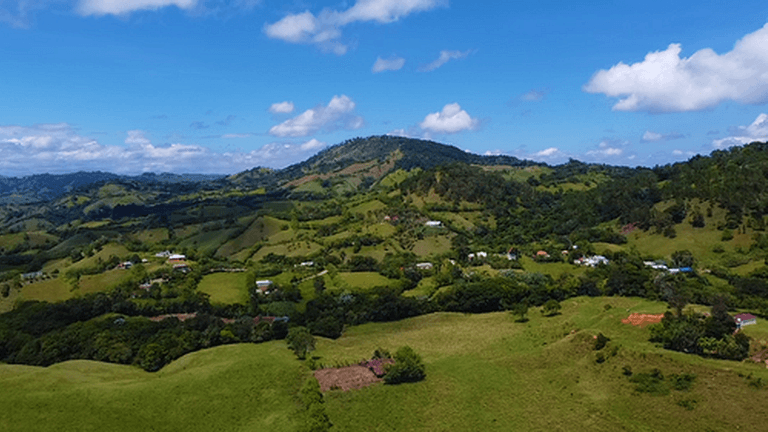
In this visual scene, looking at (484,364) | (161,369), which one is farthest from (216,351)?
(484,364)

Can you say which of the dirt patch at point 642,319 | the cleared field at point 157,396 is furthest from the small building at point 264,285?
the dirt patch at point 642,319

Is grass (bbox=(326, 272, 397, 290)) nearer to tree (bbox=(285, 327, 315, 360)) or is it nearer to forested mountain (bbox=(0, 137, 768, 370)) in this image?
forested mountain (bbox=(0, 137, 768, 370))

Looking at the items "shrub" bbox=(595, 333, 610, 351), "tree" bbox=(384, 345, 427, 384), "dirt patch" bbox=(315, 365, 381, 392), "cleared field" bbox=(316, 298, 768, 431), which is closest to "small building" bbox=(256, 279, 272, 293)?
"cleared field" bbox=(316, 298, 768, 431)

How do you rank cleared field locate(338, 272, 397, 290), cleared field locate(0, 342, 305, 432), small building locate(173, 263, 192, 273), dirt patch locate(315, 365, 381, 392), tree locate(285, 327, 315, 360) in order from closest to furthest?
1. cleared field locate(0, 342, 305, 432)
2. dirt patch locate(315, 365, 381, 392)
3. tree locate(285, 327, 315, 360)
4. cleared field locate(338, 272, 397, 290)
5. small building locate(173, 263, 192, 273)

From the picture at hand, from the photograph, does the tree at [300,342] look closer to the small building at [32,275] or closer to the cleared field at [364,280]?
the cleared field at [364,280]

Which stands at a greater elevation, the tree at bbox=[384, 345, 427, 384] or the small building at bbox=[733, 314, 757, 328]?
the small building at bbox=[733, 314, 757, 328]

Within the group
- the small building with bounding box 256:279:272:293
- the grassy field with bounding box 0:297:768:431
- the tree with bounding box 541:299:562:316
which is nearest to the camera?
the grassy field with bounding box 0:297:768:431

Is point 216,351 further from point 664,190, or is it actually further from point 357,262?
point 664,190
